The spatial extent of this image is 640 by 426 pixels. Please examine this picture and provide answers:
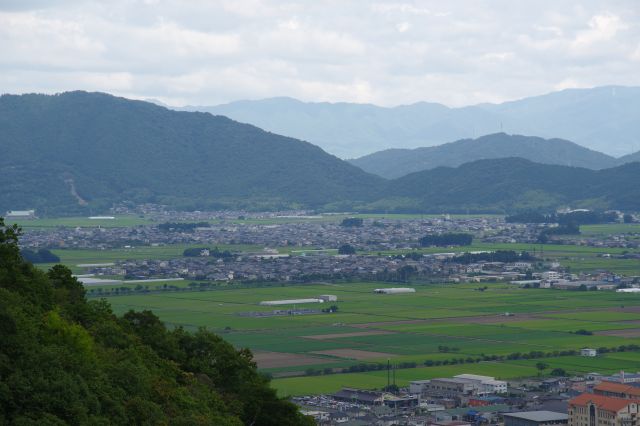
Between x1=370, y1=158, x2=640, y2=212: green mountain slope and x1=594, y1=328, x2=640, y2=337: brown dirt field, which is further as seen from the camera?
x1=370, y1=158, x2=640, y2=212: green mountain slope

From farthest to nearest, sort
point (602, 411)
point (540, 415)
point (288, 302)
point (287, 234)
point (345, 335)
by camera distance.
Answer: point (287, 234) → point (288, 302) → point (345, 335) → point (540, 415) → point (602, 411)

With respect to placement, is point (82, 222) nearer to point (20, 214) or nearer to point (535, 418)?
point (20, 214)

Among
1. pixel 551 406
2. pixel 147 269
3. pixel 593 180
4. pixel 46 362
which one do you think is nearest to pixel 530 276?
pixel 147 269

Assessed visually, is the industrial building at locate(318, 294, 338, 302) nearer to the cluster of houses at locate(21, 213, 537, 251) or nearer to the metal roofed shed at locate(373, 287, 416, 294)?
the metal roofed shed at locate(373, 287, 416, 294)

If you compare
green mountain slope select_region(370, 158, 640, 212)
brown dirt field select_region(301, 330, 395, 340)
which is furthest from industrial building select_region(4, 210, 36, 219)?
brown dirt field select_region(301, 330, 395, 340)

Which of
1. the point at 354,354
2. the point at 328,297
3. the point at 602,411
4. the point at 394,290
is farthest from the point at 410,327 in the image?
the point at 602,411

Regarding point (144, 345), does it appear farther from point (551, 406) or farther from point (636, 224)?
point (636, 224)
